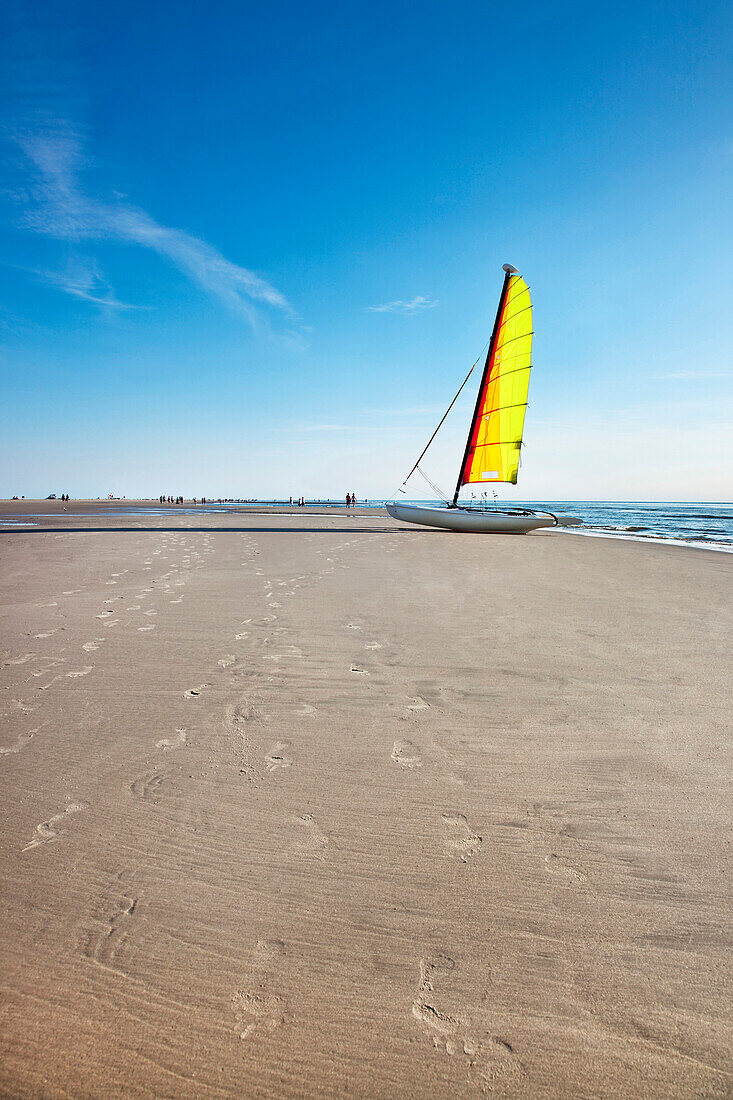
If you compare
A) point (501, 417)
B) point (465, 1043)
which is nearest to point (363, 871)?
point (465, 1043)

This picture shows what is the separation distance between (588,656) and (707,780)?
2210 millimetres

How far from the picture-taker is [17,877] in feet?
6.86

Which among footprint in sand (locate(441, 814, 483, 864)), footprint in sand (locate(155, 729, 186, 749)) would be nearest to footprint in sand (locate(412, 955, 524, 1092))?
footprint in sand (locate(441, 814, 483, 864))

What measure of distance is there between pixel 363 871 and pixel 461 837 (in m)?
0.49

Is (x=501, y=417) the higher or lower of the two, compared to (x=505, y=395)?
lower

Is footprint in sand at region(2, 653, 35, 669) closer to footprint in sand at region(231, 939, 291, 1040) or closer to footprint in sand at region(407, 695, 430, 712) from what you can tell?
footprint in sand at region(407, 695, 430, 712)

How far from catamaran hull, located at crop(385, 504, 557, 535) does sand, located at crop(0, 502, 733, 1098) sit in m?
16.9

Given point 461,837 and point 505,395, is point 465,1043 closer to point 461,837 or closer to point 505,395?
point 461,837

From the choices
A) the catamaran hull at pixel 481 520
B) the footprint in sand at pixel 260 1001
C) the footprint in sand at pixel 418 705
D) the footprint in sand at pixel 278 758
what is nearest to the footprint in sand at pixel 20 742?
the footprint in sand at pixel 278 758

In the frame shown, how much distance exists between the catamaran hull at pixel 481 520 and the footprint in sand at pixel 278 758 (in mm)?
19360

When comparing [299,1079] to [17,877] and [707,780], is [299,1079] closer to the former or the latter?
[17,877]

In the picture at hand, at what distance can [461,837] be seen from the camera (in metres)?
2.40

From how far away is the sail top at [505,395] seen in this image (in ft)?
75.9

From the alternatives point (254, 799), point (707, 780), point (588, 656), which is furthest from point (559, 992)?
point (588, 656)
